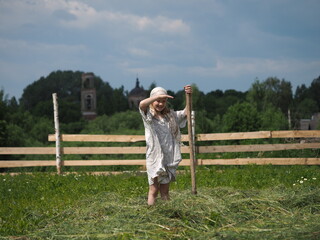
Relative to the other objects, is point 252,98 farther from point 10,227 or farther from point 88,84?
point 88,84

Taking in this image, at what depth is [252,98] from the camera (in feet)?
81.2

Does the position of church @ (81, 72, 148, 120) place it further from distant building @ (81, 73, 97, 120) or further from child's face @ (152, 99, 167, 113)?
child's face @ (152, 99, 167, 113)

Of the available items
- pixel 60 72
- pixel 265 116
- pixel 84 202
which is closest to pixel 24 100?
pixel 60 72

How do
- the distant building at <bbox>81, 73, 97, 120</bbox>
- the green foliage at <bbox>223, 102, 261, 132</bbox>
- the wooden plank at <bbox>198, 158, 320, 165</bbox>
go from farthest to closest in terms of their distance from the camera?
the distant building at <bbox>81, 73, 97, 120</bbox> < the green foliage at <bbox>223, 102, 261, 132</bbox> < the wooden plank at <bbox>198, 158, 320, 165</bbox>

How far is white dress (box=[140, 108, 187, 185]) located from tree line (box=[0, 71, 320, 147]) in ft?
5.37

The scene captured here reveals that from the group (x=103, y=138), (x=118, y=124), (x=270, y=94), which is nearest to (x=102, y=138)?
(x=103, y=138)

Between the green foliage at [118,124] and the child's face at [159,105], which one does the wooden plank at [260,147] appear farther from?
the green foliage at [118,124]

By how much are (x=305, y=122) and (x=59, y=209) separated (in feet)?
116

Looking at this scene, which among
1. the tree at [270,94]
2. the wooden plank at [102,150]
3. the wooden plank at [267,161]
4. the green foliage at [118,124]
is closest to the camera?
the wooden plank at [267,161]

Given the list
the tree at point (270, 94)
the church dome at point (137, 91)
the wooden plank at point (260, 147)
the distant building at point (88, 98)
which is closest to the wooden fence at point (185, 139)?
the wooden plank at point (260, 147)

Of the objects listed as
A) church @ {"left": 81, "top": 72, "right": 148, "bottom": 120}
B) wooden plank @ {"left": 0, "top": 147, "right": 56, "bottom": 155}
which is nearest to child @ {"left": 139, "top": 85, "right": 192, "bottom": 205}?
wooden plank @ {"left": 0, "top": 147, "right": 56, "bottom": 155}

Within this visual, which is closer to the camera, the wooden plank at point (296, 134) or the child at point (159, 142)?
the child at point (159, 142)

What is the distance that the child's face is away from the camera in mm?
4953

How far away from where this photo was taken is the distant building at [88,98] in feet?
211
